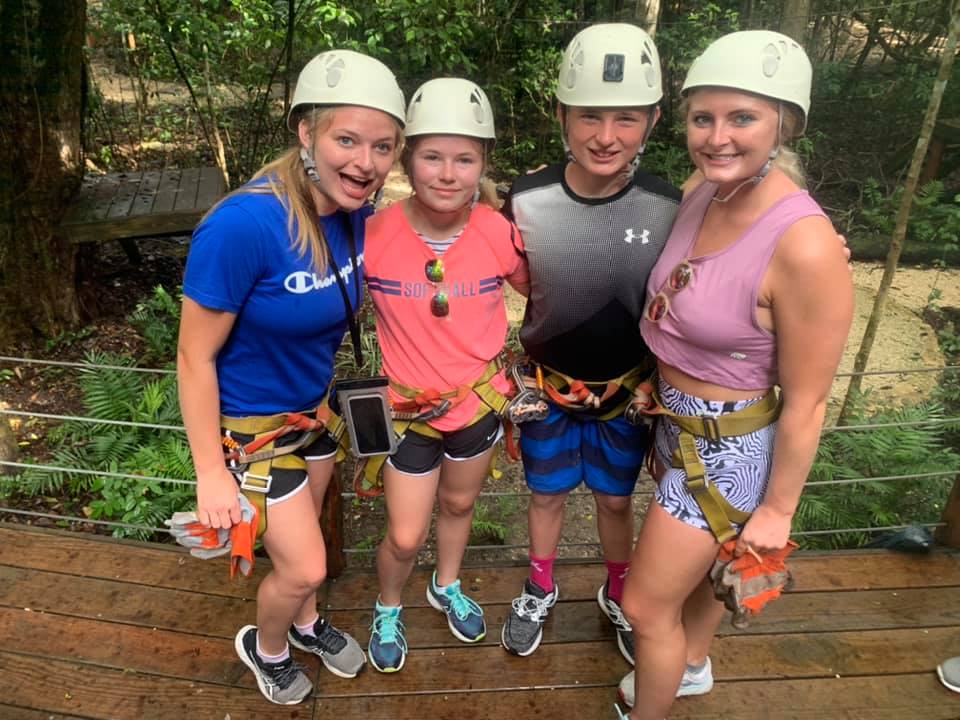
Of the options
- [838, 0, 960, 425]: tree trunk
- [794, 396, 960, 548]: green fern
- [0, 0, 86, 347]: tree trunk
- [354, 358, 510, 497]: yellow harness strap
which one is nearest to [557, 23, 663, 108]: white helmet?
[354, 358, 510, 497]: yellow harness strap

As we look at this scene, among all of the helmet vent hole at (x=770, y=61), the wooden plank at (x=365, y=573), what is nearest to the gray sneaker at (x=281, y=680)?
the wooden plank at (x=365, y=573)

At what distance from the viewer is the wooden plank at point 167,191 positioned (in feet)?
17.6

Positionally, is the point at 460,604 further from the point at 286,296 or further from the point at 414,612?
the point at 286,296

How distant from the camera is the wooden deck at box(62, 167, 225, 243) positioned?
17.1 ft

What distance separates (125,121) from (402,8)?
3.87 metres

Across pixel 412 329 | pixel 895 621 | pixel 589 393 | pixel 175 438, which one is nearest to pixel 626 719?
pixel 589 393

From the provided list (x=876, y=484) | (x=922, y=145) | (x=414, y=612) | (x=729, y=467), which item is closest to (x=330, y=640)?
(x=414, y=612)

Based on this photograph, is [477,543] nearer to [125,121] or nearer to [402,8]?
[402,8]

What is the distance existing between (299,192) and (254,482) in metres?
0.83

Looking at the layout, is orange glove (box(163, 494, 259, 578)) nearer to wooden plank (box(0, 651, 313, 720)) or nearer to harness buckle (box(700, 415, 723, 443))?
wooden plank (box(0, 651, 313, 720))

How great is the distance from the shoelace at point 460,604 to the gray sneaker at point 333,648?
0.37 meters

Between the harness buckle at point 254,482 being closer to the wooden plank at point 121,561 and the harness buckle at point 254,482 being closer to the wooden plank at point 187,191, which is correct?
the wooden plank at point 121,561

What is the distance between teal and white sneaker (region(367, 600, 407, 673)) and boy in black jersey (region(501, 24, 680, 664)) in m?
0.68

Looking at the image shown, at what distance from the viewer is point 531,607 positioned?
2719 mm
